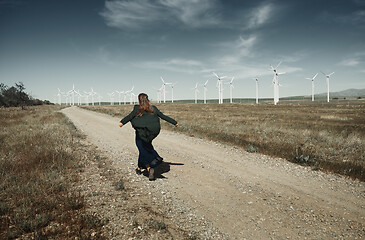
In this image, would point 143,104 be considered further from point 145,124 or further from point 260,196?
point 260,196

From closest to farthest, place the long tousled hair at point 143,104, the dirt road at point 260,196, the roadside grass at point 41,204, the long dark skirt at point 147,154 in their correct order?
the roadside grass at point 41,204
the dirt road at point 260,196
the long tousled hair at point 143,104
the long dark skirt at point 147,154

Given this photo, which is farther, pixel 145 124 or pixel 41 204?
pixel 145 124

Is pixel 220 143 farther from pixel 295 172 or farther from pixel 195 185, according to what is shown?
pixel 195 185

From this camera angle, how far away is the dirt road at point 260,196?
4.08 m

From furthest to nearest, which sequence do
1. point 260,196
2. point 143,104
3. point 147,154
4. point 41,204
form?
1. point 147,154
2. point 143,104
3. point 260,196
4. point 41,204

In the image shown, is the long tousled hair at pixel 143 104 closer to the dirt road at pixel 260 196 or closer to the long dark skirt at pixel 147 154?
the long dark skirt at pixel 147 154

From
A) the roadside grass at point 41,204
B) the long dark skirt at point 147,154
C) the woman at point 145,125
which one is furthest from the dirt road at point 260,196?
the roadside grass at point 41,204

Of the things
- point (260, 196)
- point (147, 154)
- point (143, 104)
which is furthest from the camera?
point (147, 154)

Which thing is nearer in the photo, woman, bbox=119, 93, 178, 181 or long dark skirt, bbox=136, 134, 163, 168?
woman, bbox=119, 93, 178, 181

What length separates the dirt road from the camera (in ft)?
13.4

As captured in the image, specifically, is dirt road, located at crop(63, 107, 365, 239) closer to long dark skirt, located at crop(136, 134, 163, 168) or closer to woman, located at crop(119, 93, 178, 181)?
long dark skirt, located at crop(136, 134, 163, 168)

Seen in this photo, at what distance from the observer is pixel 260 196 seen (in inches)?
216

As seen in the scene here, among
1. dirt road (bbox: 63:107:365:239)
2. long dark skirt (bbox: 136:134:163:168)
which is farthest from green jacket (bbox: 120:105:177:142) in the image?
dirt road (bbox: 63:107:365:239)

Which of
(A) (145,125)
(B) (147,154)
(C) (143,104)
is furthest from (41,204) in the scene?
(C) (143,104)
